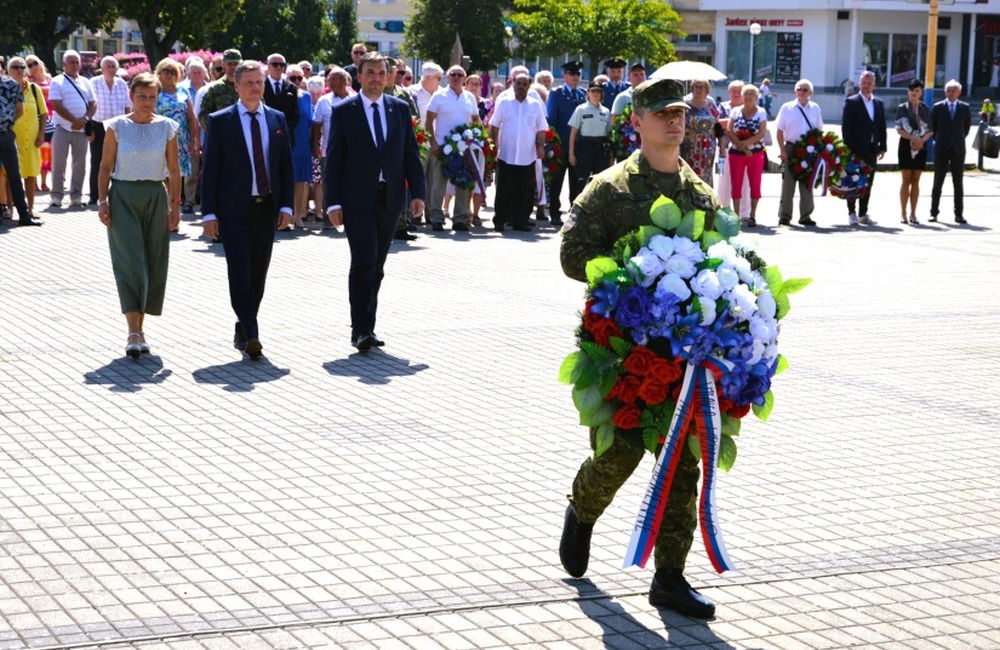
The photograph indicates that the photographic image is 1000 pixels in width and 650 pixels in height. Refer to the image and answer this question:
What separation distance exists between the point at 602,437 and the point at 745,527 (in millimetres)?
1462

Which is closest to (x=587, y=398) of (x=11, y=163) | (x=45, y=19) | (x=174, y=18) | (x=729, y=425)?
(x=729, y=425)

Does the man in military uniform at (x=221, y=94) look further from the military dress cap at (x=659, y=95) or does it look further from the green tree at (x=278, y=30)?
the green tree at (x=278, y=30)

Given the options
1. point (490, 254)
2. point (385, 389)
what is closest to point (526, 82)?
point (490, 254)

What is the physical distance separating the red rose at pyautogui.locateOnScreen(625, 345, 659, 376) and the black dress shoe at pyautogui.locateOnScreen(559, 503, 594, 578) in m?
0.79

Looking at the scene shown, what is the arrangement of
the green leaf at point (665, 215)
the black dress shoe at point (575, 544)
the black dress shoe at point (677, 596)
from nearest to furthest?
the green leaf at point (665, 215), the black dress shoe at point (677, 596), the black dress shoe at point (575, 544)

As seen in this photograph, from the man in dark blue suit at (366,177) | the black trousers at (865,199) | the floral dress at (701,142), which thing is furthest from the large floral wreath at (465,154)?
the man in dark blue suit at (366,177)

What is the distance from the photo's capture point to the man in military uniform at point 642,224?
5844 mm

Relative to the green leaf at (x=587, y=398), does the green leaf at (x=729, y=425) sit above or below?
below

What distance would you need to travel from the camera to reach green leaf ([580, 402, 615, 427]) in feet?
18.8

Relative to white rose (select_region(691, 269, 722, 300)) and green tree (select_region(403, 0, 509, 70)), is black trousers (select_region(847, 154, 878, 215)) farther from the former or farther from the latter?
green tree (select_region(403, 0, 509, 70))

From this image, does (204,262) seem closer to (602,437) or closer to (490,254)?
(490,254)

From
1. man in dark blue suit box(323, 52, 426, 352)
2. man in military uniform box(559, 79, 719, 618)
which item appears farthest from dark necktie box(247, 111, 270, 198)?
man in military uniform box(559, 79, 719, 618)

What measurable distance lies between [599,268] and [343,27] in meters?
71.9

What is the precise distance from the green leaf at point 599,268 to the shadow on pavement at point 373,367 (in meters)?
4.49
